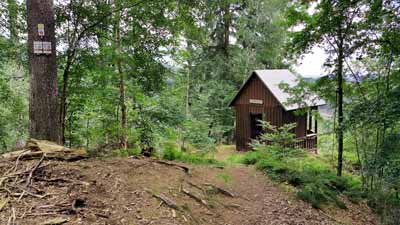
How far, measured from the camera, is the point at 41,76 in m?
3.79

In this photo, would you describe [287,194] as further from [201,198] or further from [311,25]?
[311,25]

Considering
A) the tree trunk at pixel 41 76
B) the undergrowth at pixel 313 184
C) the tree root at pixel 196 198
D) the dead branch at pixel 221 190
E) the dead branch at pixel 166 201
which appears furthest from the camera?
the undergrowth at pixel 313 184

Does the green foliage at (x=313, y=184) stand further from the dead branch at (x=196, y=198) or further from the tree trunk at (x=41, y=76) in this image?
the tree trunk at (x=41, y=76)

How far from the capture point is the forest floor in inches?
97.8

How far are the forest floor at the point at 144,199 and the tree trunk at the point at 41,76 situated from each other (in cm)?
76

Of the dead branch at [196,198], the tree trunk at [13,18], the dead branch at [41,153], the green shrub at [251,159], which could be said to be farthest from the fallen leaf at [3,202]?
the green shrub at [251,159]

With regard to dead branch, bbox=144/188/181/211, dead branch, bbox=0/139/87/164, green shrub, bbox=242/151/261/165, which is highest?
dead branch, bbox=0/139/87/164

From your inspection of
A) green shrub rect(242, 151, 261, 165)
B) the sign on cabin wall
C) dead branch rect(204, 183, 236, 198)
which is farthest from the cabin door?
dead branch rect(204, 183, 236, 198)

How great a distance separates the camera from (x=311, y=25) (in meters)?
6.83

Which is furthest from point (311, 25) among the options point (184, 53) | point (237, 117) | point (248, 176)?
point (237, 117)

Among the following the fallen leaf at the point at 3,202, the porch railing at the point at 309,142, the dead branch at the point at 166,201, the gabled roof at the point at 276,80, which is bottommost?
the porch railing at the point at 309,142

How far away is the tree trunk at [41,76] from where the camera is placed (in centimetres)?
375

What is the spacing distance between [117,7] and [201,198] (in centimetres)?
378

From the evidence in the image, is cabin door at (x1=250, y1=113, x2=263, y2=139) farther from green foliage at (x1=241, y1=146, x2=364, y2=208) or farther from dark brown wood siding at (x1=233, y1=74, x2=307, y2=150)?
green foliage at (x1=241, y1=146, x2=364, y2=208)
